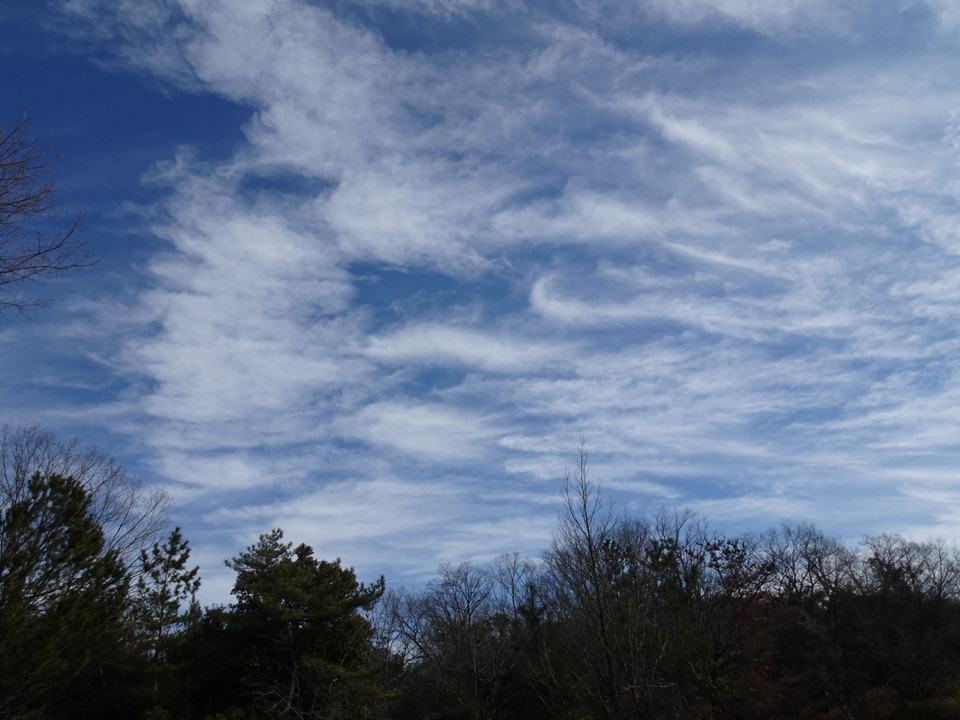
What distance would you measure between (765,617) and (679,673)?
13.1 metres

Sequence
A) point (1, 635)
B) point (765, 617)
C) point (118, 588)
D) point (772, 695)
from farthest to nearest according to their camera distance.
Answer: point (765, 617) < point (772, 695) < point (118, 588) < point (1, 635)

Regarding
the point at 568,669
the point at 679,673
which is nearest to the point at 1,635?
the point at 568,669

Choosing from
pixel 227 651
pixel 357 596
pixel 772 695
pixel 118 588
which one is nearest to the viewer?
pixel 118 588

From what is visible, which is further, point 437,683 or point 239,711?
point 437,683

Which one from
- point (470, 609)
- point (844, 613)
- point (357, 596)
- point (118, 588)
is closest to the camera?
Result: point (118, 588)

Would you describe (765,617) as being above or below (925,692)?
above

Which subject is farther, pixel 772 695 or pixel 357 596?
pixel 772 695

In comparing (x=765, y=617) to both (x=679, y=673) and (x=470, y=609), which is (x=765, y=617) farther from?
(x=470, y=609)

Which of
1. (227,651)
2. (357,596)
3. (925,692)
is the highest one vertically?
(357,596)

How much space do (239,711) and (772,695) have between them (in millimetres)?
27004

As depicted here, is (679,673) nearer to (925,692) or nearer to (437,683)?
(925,692)

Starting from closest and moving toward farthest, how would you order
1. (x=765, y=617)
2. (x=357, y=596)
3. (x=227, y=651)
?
1. (x=227, y=651)
2. (x=357, y=596)
3. (x=765, y=617)

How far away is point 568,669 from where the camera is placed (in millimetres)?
29609

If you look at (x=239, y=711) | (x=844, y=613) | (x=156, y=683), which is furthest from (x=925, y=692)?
(x=156, y=683)
